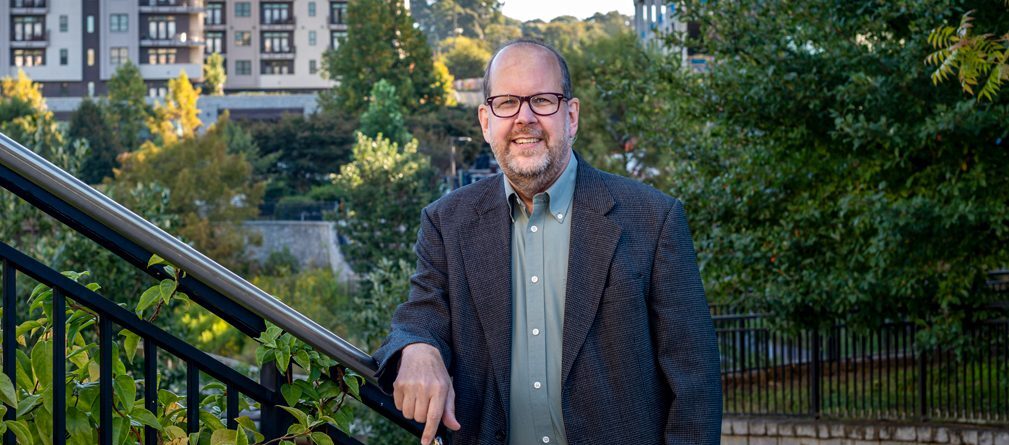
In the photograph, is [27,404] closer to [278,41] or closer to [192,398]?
[192,398]

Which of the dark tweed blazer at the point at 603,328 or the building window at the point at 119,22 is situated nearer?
the dark tweed blazer at the point at 603,328

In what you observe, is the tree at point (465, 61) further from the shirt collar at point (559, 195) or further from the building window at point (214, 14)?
the shirt collar at point (559, 195)

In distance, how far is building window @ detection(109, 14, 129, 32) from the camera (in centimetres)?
9512

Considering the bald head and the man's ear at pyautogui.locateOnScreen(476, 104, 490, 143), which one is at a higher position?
the bald head

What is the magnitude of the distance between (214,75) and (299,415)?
317 ft

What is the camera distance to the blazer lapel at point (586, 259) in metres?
3.14

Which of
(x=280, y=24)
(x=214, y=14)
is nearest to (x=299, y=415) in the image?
(x=280, y=24)

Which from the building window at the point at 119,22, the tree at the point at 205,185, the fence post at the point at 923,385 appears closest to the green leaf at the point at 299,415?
the fence post at the point at 923,385

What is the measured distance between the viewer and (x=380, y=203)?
49812mm

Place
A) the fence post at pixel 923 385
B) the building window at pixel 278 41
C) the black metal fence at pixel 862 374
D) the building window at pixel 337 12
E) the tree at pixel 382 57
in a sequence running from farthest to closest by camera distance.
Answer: the building window at pixel 278 41, the building window at pixel 337 12, the tree at pixel 382 57, the fence post at pixel 923 385, the black metal fence at pixel 862 374

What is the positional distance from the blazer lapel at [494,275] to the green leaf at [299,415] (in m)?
0.47

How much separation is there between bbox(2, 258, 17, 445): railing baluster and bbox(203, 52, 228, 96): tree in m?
96.2

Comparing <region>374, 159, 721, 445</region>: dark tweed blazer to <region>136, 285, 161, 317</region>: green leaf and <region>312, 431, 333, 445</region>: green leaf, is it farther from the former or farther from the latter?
<region>136, 285, 161, 317</region>: green leaf

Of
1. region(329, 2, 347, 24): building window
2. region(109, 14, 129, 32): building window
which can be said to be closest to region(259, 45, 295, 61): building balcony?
region(329, 2, 347, 24): building window
